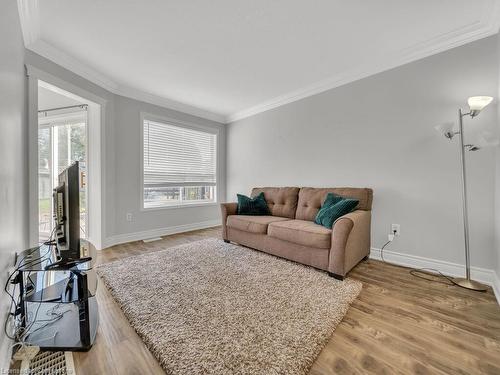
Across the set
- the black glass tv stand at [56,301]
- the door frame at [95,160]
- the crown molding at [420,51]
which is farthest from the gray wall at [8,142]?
the crown molding at [420,51]

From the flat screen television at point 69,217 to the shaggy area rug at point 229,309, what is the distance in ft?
1.89

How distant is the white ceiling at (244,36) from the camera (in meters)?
1.81

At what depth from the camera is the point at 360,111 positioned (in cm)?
282

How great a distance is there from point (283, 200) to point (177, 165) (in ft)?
7.12

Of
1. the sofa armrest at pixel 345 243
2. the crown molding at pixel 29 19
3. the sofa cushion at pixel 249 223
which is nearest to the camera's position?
the crown molding at pixel 29 19

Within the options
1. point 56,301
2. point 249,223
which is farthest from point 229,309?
point 249,223

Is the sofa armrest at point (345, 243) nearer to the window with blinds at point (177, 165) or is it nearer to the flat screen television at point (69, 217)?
the flat screen television at point (69, 217)

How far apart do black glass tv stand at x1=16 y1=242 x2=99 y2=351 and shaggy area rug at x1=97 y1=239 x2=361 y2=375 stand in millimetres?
292

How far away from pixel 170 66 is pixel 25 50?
1.39 meters

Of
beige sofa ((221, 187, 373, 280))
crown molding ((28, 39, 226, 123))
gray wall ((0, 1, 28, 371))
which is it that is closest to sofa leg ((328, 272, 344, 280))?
beige sofa ((221, 187, 373, 280))

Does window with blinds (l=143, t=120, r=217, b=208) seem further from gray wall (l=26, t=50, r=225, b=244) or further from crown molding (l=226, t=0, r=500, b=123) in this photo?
crown molding (l=226, t=0, r=500, b=123)

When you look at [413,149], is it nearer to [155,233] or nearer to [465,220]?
[465,220]

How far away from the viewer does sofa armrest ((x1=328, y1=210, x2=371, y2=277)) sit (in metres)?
2.04

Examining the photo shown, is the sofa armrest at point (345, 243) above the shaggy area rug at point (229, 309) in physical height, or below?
above
